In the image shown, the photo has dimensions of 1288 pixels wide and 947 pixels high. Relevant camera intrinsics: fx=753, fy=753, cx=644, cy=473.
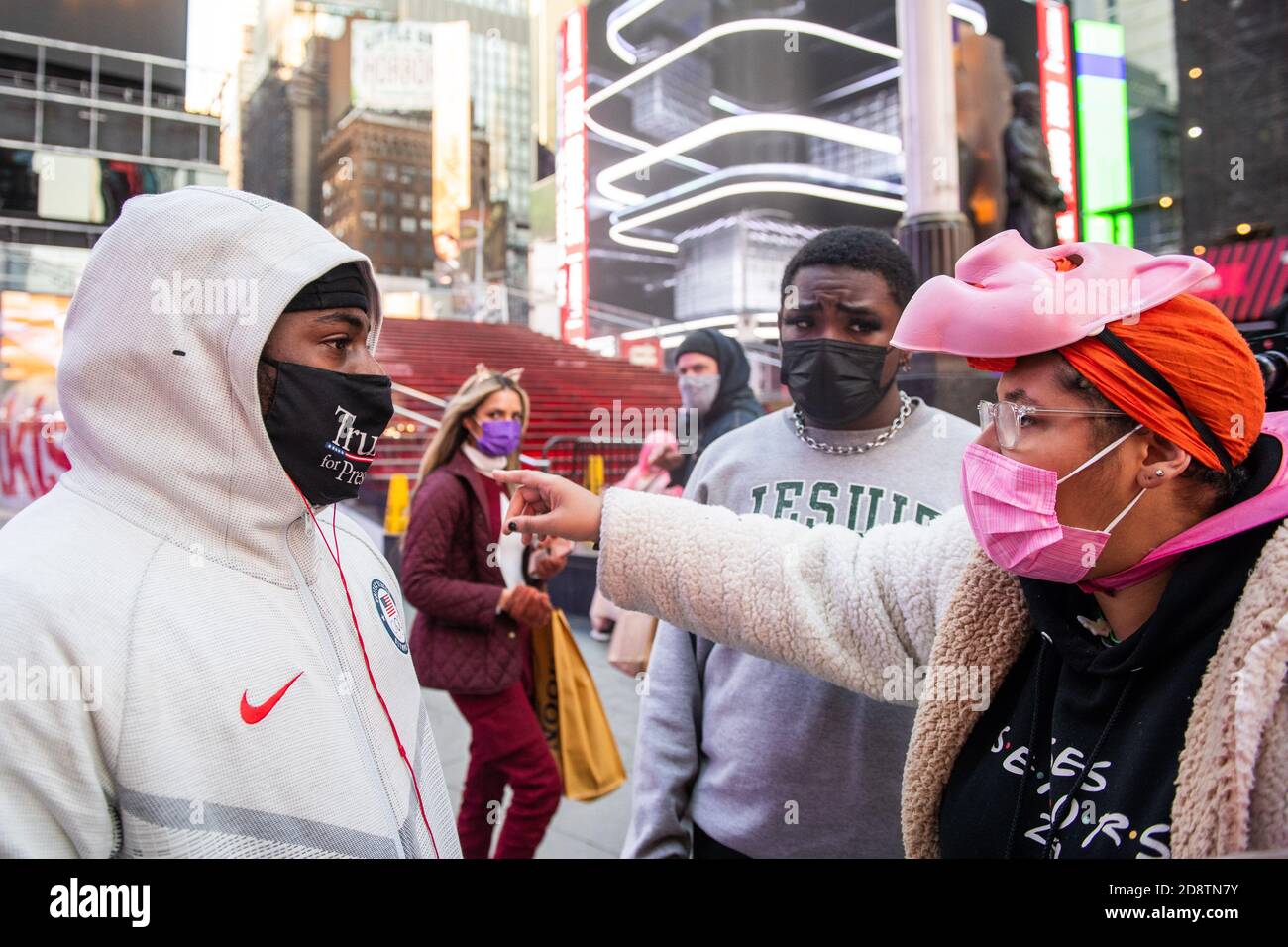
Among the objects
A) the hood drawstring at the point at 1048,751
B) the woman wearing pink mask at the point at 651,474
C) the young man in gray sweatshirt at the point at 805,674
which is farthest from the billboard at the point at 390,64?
the hood drawstring at the point at 1048,751

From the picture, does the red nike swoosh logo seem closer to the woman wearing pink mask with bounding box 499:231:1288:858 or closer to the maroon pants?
the woman wearing pink mask with bounding box 499:231:1288:858

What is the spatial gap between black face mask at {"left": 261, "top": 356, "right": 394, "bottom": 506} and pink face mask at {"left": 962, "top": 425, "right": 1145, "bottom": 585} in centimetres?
84

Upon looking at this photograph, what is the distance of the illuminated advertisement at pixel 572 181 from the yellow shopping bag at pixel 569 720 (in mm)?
7592

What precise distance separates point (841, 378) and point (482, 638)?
141 cm

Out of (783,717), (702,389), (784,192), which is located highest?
(784,192)

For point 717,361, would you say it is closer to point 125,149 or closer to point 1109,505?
point 125,149

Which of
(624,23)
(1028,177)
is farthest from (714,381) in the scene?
(624,23)

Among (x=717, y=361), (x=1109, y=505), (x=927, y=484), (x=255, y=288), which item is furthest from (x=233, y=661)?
(x=717, y=361)

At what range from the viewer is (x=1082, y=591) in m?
0.98

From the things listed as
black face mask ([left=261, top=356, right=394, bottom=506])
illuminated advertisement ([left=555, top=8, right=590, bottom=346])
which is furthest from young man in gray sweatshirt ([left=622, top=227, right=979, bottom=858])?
illuminated advertisement ([left=555, top=8, right=590, bottom=346])

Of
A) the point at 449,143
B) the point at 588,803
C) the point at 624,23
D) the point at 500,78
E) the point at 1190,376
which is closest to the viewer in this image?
the point at 1190,376

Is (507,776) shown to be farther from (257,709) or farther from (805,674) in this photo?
(257,709)

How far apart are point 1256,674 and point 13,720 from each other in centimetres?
120

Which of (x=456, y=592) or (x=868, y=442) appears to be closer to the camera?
(x=868, y=442)
